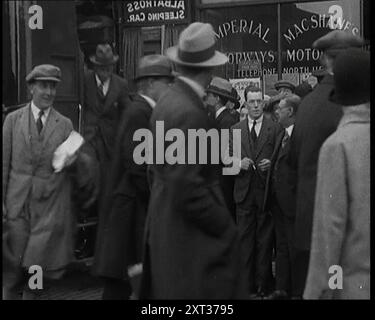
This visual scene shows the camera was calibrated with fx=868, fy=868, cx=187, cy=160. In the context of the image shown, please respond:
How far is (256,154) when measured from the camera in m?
7.18

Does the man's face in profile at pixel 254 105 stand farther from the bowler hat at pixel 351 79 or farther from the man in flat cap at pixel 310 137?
the bowler hat at pixel 351 79

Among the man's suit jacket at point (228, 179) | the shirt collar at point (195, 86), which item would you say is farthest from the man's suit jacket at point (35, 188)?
the man's suit jacket at point (228, 179)

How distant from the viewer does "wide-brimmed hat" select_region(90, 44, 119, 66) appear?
6320 millimetres

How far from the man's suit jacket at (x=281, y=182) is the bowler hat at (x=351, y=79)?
1.14 m

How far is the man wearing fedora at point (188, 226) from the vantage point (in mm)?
4527

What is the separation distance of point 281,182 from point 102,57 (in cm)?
160

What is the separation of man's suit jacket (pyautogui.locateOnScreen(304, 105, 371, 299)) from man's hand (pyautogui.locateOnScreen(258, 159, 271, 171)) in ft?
8.10

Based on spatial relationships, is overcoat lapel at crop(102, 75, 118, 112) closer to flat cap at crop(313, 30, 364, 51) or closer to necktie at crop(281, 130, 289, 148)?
flat cap at crop(313, 30, 364, 51)

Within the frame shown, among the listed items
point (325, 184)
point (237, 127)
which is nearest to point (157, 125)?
point (325, 184)

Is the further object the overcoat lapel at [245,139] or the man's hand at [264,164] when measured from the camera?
the overcoat lapel at [245,139]

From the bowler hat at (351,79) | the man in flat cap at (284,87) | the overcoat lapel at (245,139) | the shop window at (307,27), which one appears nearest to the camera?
the bowler hat at (351,79)

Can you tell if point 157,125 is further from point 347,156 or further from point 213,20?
point 213,20

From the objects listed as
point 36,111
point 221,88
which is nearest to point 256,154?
point 221,88

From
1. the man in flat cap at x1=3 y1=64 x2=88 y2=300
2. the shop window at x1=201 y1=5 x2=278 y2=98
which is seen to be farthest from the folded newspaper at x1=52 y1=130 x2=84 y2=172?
the shop window at x1=201 y1=5 x2=278 y2=98
